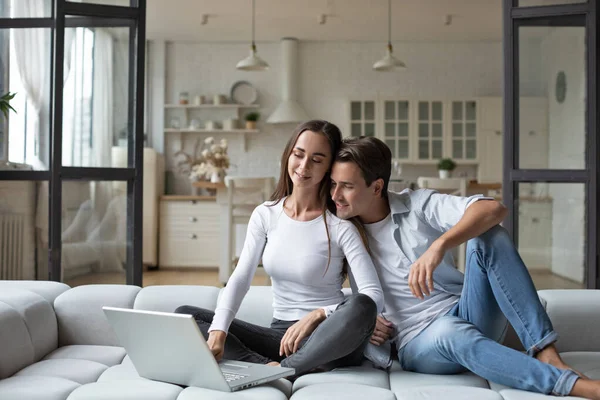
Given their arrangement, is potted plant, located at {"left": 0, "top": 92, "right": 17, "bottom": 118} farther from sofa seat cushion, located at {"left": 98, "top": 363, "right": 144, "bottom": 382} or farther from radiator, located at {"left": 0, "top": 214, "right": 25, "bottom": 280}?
sofa seat cushion, located at {"left": 98, "top": 363, "right": 144, "bottom": 382}

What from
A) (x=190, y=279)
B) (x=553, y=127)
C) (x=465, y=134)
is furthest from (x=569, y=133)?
(x=465, y=134)

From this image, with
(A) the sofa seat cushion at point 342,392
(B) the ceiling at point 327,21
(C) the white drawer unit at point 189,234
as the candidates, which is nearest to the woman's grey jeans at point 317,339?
(A) the sofa seat cushion at point 342,392

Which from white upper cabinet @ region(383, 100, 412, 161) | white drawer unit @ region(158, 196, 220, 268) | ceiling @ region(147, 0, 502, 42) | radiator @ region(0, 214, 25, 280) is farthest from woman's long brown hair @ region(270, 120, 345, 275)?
white upper cabinet @ region(383, 100, 412, 161)

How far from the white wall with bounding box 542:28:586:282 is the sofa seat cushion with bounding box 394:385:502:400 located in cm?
199

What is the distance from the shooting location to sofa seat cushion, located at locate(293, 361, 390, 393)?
2.09 meters

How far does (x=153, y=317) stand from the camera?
191 cm

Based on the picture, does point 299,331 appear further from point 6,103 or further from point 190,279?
point 190,279

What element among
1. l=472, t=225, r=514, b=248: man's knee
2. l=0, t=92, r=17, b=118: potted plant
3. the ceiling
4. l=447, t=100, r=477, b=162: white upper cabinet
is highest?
the ceiling

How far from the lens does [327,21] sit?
7.87 metres

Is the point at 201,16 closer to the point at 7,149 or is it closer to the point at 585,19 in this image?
the point at 7,149

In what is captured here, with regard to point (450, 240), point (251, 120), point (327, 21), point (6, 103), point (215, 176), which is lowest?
point (450, 240)

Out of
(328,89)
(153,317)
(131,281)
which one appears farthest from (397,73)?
(153,317)

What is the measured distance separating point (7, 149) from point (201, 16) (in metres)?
4.32

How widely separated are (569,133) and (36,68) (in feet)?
9.14
